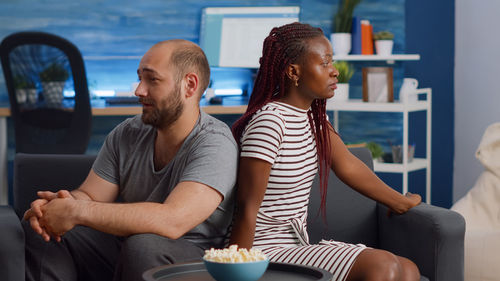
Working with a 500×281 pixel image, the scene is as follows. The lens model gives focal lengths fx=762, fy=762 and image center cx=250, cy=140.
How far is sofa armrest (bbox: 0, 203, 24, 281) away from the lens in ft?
6.23

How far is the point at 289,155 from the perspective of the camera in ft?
6.59

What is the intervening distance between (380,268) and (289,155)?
1.25ft

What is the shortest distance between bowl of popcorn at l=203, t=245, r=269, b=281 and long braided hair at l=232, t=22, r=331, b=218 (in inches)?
25.3

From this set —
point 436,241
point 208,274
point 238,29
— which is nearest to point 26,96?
point 238,29

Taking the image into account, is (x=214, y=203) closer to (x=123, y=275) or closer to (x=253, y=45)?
(x=123, y=275)

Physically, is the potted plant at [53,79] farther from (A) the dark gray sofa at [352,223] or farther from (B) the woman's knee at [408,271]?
(B) the woman's knee at [408,271]

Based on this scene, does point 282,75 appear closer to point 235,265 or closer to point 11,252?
point 235,265

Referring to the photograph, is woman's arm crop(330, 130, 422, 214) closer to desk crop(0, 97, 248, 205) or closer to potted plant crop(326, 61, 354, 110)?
desk crop(0, 97, 248, 205)

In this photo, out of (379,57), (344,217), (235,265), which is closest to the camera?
(235,265)

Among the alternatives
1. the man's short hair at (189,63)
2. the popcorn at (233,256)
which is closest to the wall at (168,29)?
the man's short hair at (189,63)

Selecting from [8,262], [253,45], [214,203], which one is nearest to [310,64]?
[214,203]

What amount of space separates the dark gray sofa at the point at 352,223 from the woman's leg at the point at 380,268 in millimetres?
219

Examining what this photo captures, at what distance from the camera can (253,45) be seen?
16.0 feet

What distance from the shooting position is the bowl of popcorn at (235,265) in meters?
1.44
